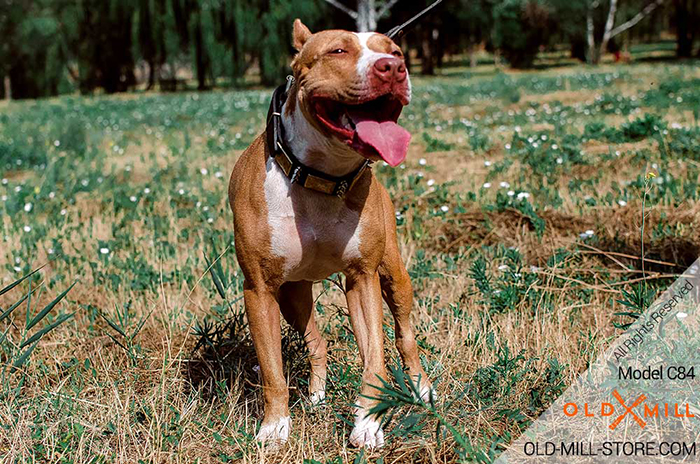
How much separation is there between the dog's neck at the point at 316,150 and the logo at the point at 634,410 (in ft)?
4.09

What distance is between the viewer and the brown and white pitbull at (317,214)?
8.23 ft

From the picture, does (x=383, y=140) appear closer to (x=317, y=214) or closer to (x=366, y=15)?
(x=317, y=214)

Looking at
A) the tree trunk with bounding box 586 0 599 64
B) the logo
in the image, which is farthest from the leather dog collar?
the tree trunk with bounding box 586 0 599 64

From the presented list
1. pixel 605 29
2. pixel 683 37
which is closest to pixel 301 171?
pixel 605 29

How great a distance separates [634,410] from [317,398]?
1276mm

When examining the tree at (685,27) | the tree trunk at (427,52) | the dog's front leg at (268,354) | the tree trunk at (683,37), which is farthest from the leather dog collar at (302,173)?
the tree trunk at (683,37)

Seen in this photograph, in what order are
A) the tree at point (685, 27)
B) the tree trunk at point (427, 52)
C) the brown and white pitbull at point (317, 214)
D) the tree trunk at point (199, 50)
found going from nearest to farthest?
1. the brown and white pitbull at point (317, 214)
2. the tree trunk at point (199, 50)
3. the tree trunk at point (427, 52)
4. the tree at point (685, 27)

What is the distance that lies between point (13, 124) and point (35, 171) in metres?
7.18

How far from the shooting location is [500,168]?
6953mm

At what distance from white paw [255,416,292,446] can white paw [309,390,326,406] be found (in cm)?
18

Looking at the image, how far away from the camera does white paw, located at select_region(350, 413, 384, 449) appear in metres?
2.66

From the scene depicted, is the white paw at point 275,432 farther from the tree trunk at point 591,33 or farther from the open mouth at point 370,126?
the tree trunk at point 591,33

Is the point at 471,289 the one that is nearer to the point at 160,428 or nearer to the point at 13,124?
the point at 160,428

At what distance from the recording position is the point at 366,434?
267 centimetres
